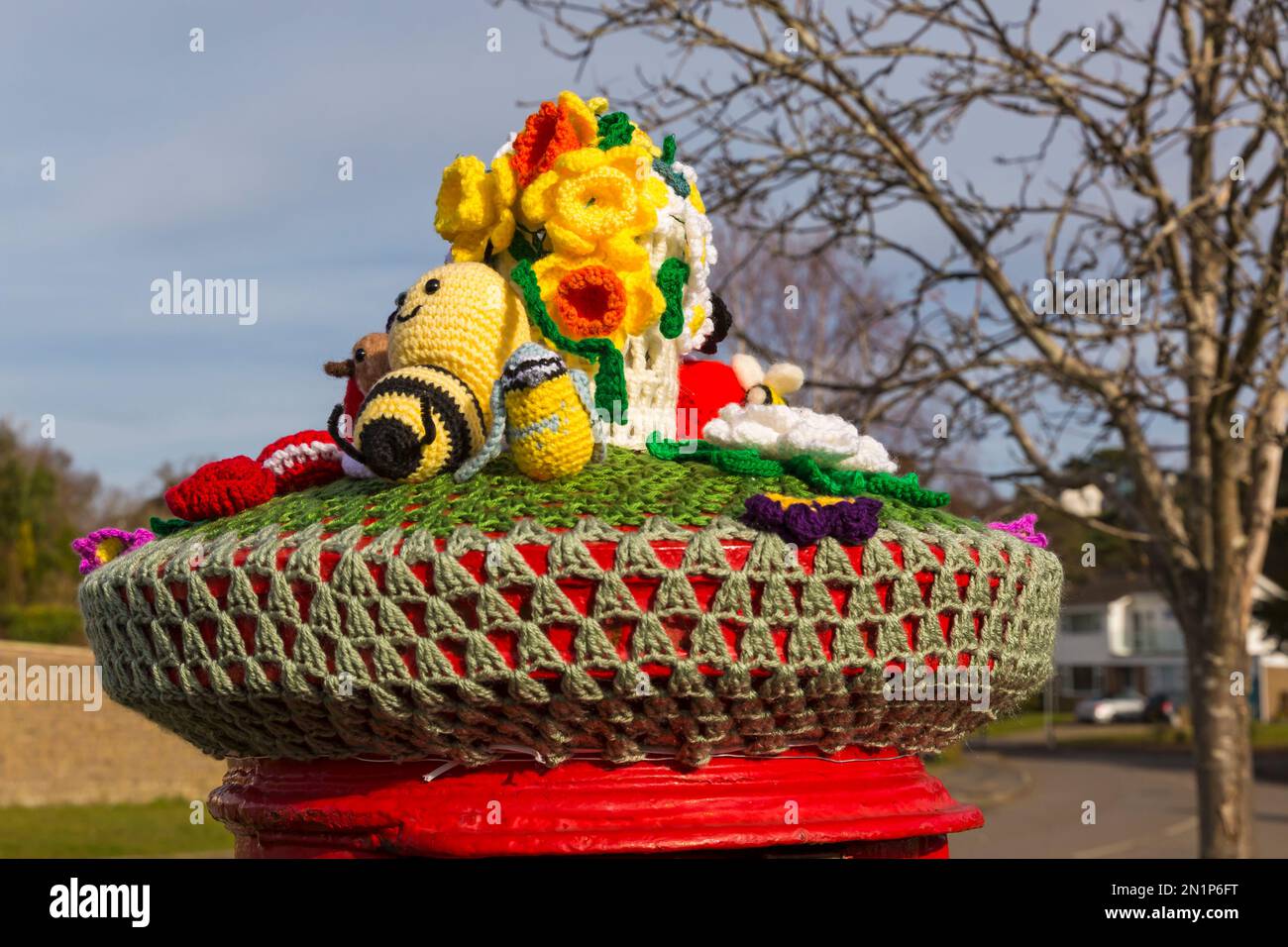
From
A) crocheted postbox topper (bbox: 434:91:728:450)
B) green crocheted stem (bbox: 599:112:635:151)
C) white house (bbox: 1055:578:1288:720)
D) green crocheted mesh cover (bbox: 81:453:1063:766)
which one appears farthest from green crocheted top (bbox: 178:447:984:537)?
white house (bbox: 1055:578:1288:720)

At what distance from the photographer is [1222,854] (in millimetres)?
4656

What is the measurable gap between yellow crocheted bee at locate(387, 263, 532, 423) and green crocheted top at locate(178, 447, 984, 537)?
0.10m

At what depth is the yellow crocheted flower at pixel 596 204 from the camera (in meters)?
1.30

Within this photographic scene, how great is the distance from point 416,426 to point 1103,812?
553 inches

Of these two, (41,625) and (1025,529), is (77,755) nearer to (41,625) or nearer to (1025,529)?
(41,625)

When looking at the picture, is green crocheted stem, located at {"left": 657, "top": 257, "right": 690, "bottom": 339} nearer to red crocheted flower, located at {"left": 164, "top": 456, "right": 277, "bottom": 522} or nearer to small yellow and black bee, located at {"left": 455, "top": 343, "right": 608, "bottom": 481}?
small yellow and black bee, located at {"left": 455, "top": 343, "right": 608, "bottom": 481}

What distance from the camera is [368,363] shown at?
1.44m

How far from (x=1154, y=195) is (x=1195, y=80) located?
0.83 m

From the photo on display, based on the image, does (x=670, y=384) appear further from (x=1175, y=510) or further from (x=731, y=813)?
(x=1175, y=510)

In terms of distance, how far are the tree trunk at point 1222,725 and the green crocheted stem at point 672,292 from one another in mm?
4017

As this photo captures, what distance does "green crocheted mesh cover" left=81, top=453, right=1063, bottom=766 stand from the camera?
1072mm

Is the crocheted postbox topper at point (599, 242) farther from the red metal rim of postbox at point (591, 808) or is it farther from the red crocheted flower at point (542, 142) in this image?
the red metal rim of postbox at point (591, 808)

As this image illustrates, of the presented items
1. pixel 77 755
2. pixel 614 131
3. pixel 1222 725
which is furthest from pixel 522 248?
pixel 77 755
